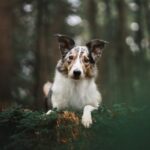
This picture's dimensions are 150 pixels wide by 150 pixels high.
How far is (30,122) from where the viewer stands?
9.38 metres

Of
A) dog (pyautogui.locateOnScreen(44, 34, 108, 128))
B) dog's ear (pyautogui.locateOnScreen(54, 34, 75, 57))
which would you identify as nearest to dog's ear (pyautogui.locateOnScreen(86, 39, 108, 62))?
dog (pyautogui.locateOnScreen(44, 34, 108, 128))

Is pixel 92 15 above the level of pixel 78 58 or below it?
above

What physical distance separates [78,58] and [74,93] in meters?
0.83

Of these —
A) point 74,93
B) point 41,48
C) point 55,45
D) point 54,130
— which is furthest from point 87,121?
point 55,45

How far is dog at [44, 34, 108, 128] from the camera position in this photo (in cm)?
1170

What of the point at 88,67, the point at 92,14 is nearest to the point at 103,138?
the point at 88,67

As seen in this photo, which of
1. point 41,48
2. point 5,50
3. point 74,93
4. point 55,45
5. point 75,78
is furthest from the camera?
point 55,45

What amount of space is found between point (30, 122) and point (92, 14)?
1996 centimetres

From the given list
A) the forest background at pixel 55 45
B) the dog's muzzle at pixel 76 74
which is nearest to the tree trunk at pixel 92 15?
the forest background at pixel 55 45

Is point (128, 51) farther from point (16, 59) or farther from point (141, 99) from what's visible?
point (141, 99)

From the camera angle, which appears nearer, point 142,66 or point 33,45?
point 142,66

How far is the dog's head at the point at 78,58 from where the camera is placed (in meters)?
11.5

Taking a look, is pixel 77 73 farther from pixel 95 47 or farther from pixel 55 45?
pixel 55 45

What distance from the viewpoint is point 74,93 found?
477 inches
